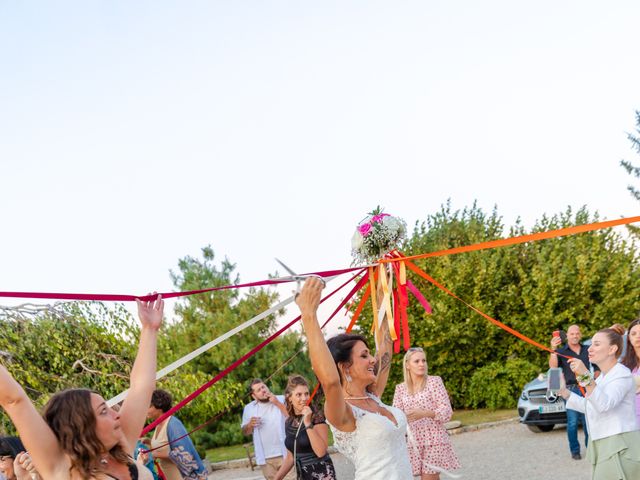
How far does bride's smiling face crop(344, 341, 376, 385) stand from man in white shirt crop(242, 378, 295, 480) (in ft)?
15.8

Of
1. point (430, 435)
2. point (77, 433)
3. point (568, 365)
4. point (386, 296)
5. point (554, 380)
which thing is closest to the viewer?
point (77, 433)

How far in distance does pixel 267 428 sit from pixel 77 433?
583cm

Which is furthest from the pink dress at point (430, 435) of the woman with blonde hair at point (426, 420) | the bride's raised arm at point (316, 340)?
the bride's raised arm at point (316, 340)

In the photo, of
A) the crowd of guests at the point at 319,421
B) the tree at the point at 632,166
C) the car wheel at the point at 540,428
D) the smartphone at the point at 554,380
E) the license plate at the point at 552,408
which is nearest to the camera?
the crowd of guests at the point at 319,421

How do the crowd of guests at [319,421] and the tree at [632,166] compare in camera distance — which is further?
the tree at [632,166]

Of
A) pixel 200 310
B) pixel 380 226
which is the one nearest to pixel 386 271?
pixel 380 226

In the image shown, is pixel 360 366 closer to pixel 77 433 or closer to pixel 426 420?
pixel 77 433

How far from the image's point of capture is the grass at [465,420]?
49.7ft

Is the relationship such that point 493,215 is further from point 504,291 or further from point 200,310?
point 200,310

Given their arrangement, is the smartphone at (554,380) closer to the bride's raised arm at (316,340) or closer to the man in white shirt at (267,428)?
the bride's raised arm at (316,340)

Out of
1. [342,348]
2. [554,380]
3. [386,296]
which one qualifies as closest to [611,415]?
[554,380]

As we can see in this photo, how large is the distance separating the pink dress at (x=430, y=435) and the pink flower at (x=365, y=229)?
2246 millimetres

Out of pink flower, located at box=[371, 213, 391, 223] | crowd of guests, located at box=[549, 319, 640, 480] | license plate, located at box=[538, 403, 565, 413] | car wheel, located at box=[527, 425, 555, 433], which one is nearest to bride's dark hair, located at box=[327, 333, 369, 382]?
pink flower, located at box=[371, 213, 391, 223]

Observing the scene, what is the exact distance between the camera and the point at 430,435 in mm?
6719
